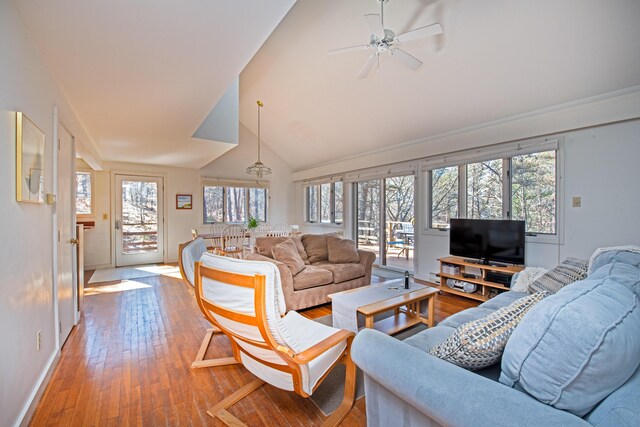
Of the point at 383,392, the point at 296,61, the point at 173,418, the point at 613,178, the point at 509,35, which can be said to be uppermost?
the point at 296,61

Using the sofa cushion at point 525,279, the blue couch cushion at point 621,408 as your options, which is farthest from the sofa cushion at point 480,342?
the sofa cushion at point 525,279

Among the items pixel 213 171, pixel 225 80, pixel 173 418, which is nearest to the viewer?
pixel 173 418

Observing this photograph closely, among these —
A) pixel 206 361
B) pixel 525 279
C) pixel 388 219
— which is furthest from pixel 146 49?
pixel 388 219

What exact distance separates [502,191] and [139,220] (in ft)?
22.5

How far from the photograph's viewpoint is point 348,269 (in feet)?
11.8

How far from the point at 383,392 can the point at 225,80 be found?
2.57m

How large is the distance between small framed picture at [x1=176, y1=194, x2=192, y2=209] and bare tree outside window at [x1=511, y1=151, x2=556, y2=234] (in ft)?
20.7

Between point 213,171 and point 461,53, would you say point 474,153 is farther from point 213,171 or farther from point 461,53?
point 213,171

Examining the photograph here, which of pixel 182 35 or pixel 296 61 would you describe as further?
pixel 296 61

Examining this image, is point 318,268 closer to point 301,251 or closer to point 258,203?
point 301,251

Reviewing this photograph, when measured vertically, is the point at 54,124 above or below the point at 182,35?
below

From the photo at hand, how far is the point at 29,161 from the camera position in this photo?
5.36 feet

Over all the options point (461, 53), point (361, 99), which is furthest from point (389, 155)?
point (461, 53)

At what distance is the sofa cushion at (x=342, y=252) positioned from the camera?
3814mm
